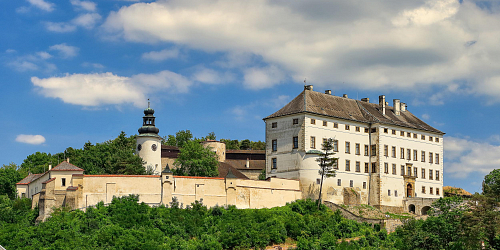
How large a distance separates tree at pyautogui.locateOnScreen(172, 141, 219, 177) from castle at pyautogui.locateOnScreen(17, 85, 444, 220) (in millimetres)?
2679

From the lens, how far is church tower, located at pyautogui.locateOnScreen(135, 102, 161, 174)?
75188 mm

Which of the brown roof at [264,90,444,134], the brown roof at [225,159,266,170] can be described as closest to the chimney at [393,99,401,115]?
the brown roof at [264,90,444,134]

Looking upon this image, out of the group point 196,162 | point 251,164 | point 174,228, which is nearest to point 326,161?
point 196,162

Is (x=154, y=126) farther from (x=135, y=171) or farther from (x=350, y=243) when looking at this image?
(x=350, y=243)

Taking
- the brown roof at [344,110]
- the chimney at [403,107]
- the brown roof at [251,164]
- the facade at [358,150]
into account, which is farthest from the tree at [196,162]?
the chimney at [403,107]

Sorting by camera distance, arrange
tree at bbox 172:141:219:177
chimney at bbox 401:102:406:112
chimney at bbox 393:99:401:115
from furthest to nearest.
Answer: chimney at bbox 401:102:406:112 → chimney at bbox 393:99:401:115 → tree at bbox 172:141:219:177

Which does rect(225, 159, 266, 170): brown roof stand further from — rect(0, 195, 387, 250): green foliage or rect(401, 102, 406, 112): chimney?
rect(0, 195, 387, 250): green foliage

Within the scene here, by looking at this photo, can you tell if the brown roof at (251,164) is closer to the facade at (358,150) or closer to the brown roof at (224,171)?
the brown roof at (224,171)

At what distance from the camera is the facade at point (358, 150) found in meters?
71.1

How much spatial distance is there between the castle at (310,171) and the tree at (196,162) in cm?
268

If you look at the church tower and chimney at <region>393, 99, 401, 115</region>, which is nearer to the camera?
the church tower

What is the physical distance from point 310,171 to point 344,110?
999 centimetres

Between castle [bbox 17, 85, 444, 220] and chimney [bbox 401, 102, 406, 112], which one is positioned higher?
chimney [bbox 401, 102, 406, 112]

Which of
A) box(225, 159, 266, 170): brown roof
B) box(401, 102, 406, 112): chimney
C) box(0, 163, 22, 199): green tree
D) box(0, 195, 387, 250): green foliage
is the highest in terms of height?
box(401, 102, 406, 112): chimney
